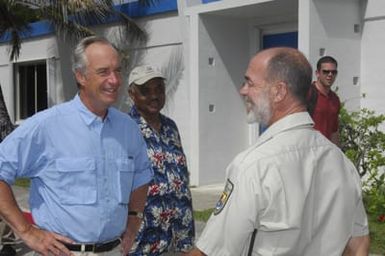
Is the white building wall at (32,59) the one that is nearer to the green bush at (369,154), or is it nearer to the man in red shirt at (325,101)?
the green bush at (369,154)

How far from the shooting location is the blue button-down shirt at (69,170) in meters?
2.79

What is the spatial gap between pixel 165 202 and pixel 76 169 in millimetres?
895

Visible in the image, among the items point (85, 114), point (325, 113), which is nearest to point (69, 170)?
point (85, 114)

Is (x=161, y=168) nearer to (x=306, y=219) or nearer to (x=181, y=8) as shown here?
(x=306, y=219)

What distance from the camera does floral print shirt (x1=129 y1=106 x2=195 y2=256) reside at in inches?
139

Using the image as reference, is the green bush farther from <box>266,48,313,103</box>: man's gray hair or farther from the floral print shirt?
<box>266,48,313,103</box>: man's gray hair

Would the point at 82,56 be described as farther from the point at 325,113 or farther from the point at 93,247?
the point at 325,113

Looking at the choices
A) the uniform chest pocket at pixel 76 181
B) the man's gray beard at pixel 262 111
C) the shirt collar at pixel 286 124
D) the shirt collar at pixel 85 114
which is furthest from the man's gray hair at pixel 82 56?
the shirt collar at pixel 286 124

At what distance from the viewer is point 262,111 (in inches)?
89.3

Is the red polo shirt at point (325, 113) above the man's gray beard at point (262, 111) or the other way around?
the other way around

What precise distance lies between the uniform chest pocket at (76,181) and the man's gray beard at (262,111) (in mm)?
945

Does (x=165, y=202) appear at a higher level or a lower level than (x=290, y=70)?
lower

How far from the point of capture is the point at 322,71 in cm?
610

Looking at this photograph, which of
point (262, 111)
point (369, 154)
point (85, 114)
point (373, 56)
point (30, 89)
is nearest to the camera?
point (262, 111)
